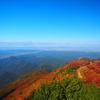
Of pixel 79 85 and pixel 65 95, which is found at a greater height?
pixel 79 85

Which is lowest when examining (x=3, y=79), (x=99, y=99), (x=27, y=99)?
(x=3, y=79)

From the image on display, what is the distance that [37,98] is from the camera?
10672mm

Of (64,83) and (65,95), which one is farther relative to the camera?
(64,83)

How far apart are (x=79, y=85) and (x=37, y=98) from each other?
6.68 metres

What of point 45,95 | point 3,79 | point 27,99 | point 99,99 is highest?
point 99,99

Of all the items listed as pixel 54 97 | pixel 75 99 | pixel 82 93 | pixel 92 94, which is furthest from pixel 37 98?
pixel 92 94

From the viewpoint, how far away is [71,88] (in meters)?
11.8

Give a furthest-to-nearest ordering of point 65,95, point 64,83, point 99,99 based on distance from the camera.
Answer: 1. point 64,83
2. point 65,95
3. point 99,99

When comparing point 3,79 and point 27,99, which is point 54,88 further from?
point 3,79

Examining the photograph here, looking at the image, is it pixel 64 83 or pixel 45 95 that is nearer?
Answer: pixel 45 95

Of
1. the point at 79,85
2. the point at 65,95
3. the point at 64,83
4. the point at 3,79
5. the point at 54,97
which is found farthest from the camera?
the point at 3,79

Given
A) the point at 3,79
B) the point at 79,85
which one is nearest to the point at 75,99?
the point at 79,85

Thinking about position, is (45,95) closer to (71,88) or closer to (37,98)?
(37,98)

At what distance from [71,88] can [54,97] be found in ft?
9.98
